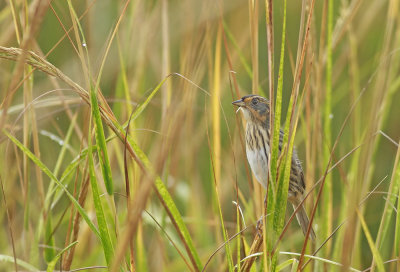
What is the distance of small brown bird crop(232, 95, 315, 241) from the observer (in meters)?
3.06

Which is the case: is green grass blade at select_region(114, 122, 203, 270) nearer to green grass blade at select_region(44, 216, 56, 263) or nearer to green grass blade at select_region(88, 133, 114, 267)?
green grass blade at select_region(88, 133, 114, 267)

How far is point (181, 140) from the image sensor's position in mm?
3910

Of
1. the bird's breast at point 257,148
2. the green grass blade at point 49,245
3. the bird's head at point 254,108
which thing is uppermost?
the bird's head at point 254,108

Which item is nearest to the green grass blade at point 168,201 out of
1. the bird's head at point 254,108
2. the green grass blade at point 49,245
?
the green grass blade at point 49,245

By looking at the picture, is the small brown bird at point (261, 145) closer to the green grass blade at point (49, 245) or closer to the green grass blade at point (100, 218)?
the green grass blade at point (49, 245)

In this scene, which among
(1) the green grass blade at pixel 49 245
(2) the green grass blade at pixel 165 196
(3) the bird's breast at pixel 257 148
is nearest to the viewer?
(2) the green grass blade at pixel 165 196

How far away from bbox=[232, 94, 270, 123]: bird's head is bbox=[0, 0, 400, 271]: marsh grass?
0.11 metres

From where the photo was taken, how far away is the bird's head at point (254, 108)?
305 centimetres

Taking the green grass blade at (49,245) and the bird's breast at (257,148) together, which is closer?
the green grass blade at (49,245)

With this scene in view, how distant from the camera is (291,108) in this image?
1.85m

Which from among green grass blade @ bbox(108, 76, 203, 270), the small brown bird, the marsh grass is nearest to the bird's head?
the small brown bird

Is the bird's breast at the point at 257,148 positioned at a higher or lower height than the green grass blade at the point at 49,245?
higher

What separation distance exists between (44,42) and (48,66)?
3025 mm

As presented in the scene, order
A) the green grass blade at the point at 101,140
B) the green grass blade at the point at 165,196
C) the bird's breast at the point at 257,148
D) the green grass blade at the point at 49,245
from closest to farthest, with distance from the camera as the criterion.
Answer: the green grass blade at the point at 101,140
the green grass blade at the point at 165,196
the green grass blade at the point at 49,245
the bird's breast at the point at 257,148
